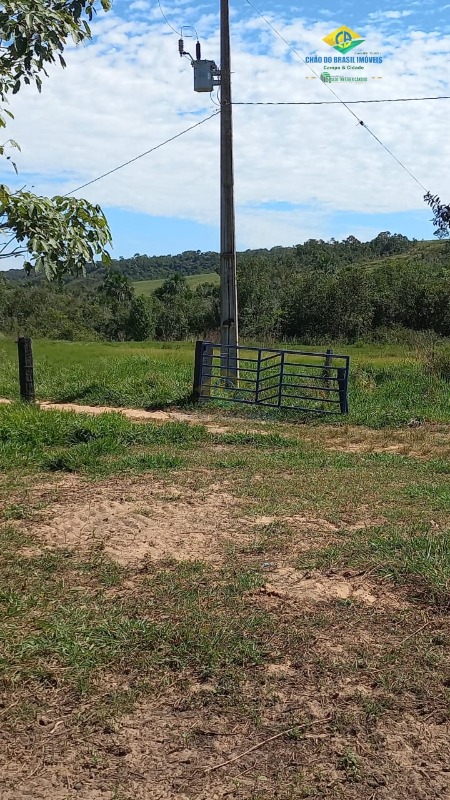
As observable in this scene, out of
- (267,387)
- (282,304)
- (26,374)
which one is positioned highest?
(282,304)

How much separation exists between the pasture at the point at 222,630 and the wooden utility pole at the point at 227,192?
22.1 feet

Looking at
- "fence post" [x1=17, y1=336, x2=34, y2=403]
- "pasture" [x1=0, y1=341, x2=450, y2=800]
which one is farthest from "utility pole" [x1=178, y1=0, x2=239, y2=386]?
"pasture" [x1=0, y1=341, x2=450, y2=800]

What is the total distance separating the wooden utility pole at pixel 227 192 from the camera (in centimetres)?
1398

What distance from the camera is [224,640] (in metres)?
3.55

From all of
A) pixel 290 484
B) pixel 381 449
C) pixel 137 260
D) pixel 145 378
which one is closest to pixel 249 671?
pixel 290 484

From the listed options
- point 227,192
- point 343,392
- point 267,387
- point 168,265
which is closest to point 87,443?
point 267,387

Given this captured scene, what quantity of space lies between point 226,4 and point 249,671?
14.2 meters

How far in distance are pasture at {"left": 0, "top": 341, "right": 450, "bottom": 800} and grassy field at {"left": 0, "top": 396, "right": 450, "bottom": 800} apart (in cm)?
1

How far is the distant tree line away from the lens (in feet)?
178

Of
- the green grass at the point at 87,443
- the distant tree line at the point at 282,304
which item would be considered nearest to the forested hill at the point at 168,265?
the distant tree line at the point at 282,304

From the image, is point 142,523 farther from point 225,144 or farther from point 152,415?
point 225,144

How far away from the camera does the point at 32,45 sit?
3.03 m

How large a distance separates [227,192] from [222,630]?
463 inches

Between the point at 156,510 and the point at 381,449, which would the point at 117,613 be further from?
the point at 381,449
